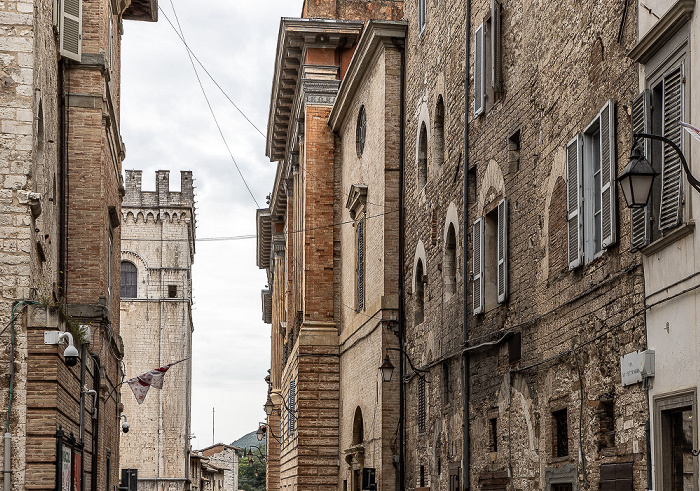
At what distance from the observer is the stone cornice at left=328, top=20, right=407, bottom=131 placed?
25906 millimetres

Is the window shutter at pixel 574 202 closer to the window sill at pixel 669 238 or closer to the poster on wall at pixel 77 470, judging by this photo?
the window sill at pixel 669 238

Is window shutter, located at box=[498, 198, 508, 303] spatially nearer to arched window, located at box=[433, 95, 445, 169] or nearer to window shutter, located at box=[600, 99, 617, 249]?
window shutter, located at box=[600, 99, 617, 249]

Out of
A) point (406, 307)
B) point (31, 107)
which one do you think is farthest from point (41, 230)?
point (406, 307)

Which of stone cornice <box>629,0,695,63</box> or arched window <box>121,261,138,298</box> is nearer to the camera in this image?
stone cornice <box>629,0,695,63</box>

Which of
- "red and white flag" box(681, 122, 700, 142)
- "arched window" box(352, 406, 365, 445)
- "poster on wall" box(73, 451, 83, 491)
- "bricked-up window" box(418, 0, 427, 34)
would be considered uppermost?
"bricked-up window" box(418, 0, 427, 34)

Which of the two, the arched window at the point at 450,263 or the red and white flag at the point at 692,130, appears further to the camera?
the arched window at the point at 450,263

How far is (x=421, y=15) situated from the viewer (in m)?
24.2

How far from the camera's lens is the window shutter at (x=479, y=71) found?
1775 centimetres

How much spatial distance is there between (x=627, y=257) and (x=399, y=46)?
1508cm

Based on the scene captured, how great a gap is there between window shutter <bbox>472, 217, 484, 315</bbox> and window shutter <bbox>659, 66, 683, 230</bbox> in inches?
268

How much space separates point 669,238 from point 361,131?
65.5 ft

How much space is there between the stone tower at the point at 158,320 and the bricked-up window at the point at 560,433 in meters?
57.8

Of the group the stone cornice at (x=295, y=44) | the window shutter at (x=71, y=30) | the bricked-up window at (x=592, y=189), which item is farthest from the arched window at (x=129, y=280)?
the bricked-up window at (x=592, y=189)

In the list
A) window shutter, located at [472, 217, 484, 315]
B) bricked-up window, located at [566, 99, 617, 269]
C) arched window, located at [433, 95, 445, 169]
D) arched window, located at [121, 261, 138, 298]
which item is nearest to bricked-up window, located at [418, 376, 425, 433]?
arched window, located at [433, 95, 445, 169]
